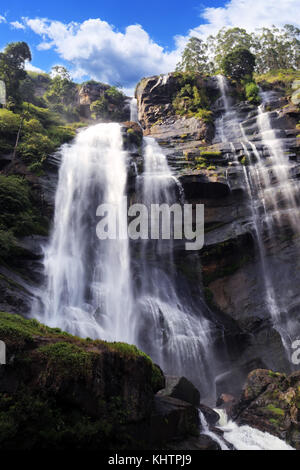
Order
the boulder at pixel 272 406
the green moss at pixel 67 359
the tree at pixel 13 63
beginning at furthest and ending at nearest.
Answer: the tree at pixel 13 63 → the boulder at pixel 272 406 → the green moss at pixel 67 359

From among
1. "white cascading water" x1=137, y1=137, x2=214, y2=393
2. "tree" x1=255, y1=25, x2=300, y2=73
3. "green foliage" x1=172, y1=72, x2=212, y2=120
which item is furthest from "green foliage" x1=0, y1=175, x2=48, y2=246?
"tree" x1=255, y1=25, x2=300, y2=73

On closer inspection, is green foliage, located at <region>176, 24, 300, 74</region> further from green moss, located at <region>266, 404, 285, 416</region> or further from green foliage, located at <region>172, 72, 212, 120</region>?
green moss, located at <region>266, 404, 285, 416</region>

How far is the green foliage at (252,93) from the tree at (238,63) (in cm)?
393

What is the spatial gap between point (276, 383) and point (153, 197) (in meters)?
11.5

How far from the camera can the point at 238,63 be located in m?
35.3

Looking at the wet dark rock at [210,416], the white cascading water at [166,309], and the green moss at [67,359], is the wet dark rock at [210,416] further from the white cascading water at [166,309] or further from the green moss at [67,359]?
the green moss at [67,359]

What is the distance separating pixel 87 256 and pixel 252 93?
2476cm

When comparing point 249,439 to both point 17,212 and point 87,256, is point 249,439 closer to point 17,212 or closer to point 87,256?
point 87,256

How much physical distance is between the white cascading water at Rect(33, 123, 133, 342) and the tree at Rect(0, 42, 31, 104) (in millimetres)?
10654

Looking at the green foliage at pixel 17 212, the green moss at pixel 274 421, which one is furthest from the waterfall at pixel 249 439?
the green foliage at pixel 17 212

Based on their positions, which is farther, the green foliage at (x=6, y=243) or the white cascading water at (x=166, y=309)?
the white cascading water at (x=166, y=309)

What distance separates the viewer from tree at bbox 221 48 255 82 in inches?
1383

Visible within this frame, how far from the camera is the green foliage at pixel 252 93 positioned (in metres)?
30.2

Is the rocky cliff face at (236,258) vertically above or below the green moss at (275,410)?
above
